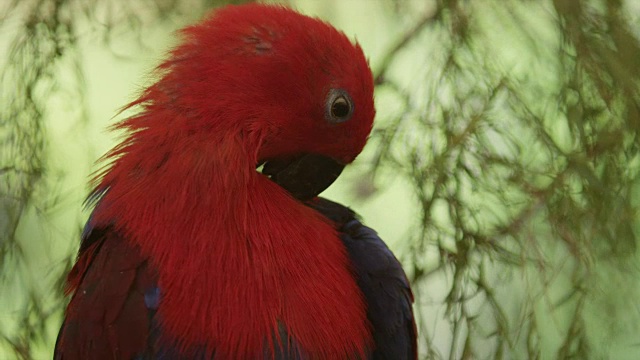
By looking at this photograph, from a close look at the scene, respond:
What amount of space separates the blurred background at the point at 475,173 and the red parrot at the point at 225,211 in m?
0.41

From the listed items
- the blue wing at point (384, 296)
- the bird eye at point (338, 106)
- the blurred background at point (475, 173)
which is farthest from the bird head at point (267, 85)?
the blurred background at point (475, 173)

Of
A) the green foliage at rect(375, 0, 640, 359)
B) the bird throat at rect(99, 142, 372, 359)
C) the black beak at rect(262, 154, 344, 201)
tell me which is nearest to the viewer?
the bird throat at rect(99, 142, 372, 359)

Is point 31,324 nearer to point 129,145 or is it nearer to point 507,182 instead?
point 129,145

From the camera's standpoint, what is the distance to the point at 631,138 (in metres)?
1.28

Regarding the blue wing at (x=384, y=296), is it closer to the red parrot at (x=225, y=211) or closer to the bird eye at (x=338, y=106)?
the red parrot at (x=225, y=211)

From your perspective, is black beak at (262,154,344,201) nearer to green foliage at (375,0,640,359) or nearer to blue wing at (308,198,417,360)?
blue wing at (308,198,417,360)

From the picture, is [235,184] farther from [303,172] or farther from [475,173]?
[475,173]

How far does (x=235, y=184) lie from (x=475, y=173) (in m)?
0.58

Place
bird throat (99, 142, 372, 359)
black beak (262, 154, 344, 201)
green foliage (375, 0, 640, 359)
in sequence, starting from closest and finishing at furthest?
bird throat (99, 142, 372, 359), black beak (262, 154, 344, 201), green foliage (375, 0, 640, 359)

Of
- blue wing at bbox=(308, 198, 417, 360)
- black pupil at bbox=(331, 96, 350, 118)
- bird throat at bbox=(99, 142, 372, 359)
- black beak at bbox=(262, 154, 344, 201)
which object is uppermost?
black pupil at bbox=(331, 96, 350, 118)

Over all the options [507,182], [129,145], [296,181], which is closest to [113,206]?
[129,145]

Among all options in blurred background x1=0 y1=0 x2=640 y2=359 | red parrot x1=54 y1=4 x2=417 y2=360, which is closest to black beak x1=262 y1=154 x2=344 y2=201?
red parrot x1=54 y1=4 x2=417 y2=360

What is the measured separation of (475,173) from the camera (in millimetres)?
1292

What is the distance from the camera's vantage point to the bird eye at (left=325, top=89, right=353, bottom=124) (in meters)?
0.89
